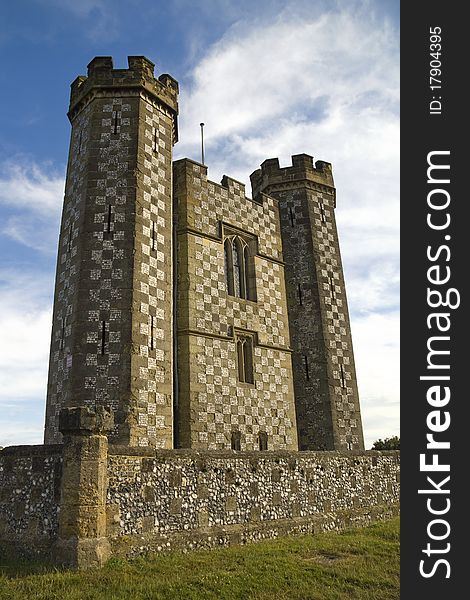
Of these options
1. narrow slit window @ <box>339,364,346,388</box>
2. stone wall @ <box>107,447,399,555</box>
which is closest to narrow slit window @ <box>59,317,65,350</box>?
stone wall @ <box>107,447,399,555</box>

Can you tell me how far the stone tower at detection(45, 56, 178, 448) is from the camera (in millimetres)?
16172

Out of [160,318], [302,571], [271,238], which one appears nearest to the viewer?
[302,571]

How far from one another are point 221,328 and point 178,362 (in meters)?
2.59

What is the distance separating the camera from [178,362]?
19047 millimetres

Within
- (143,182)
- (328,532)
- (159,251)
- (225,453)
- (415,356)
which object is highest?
(143,182)

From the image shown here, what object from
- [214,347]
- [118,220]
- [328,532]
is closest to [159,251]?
[118,220]

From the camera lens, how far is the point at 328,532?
51.6 ft

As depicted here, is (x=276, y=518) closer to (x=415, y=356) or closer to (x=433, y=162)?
(x=415, y=356)

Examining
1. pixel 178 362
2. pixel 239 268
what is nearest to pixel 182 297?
pixel 178 362

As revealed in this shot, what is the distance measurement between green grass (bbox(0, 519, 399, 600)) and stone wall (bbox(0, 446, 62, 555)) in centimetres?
67

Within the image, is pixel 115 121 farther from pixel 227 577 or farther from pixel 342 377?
pixel 227 577

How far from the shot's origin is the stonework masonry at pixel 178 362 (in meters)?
11.5

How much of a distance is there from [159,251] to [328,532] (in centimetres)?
1140

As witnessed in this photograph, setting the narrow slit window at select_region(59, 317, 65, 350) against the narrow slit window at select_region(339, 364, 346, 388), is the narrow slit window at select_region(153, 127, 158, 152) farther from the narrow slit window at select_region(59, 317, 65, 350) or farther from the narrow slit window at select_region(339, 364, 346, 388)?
the narrow slit window at select_region(339, 364, 346, 388)
